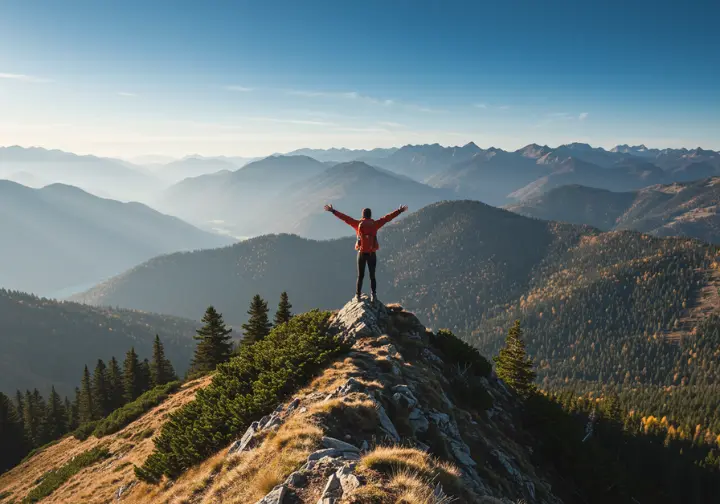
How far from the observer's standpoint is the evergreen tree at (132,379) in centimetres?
6462

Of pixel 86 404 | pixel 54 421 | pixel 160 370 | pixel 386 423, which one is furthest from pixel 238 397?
pixel 54 421

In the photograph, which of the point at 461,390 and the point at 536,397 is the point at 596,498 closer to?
the point at 536,397

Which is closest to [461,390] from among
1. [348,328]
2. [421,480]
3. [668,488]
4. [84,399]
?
[348,328]

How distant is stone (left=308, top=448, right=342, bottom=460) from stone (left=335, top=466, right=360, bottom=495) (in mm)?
1668

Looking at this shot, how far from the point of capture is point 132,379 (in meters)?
64.9

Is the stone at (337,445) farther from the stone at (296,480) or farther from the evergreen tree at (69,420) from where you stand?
the evergreen tree at (69,420)

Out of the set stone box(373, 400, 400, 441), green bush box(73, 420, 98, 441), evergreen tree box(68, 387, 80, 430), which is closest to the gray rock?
stone box(373, 400, 400, 441)

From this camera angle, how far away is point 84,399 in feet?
236

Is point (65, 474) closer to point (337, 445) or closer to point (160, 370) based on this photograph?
point (337, 445)

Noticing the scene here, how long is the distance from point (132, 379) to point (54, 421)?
2593 centimetres

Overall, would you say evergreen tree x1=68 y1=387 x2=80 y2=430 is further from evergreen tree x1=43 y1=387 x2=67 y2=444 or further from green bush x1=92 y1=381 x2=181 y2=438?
green bush x1=92 y1=381 x2=181 y2=438

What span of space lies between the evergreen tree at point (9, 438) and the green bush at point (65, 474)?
4727 cm

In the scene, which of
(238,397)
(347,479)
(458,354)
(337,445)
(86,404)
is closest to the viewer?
(347,479)

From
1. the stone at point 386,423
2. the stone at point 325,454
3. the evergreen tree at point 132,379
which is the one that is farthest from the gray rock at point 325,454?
the evergreen tree at point 132,379
